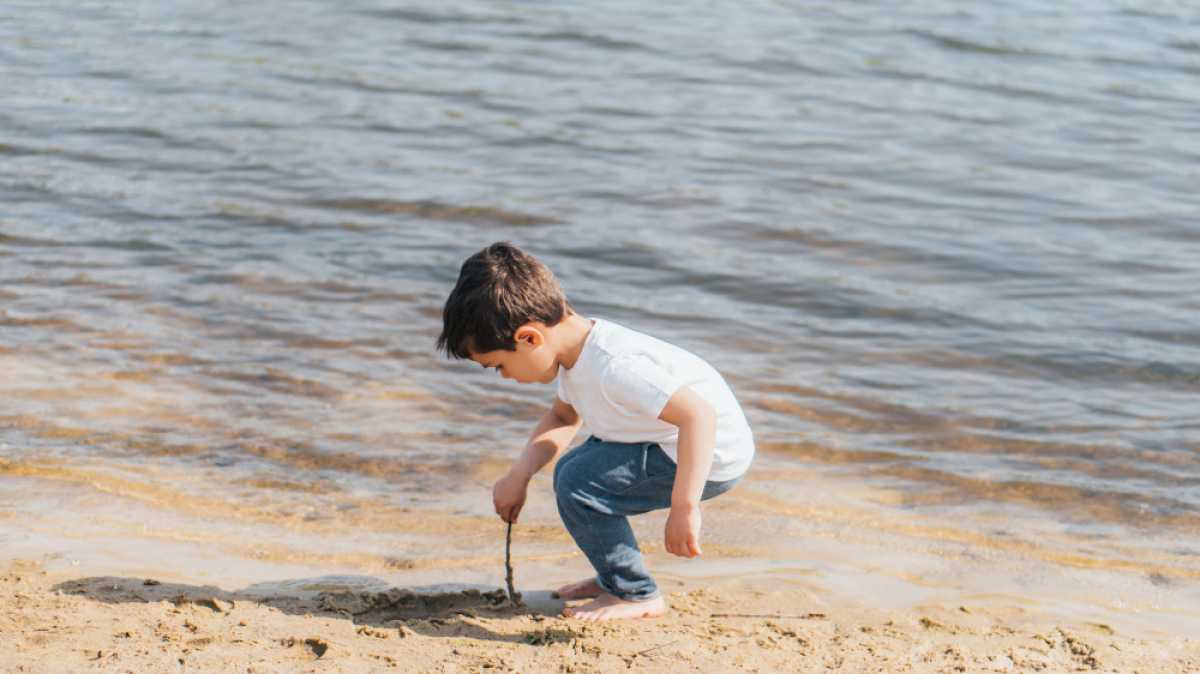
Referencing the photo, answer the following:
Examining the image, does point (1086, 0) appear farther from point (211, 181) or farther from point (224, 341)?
point (224, 341)

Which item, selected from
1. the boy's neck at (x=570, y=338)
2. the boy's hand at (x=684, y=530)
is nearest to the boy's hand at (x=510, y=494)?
the boy's neck at (x=570, y=338)

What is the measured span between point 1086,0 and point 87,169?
31.8ft

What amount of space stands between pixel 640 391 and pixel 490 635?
28.9 inches

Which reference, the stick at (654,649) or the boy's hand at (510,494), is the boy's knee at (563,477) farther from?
the stick at (654,649)

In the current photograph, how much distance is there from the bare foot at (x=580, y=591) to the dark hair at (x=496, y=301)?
0.78 meters

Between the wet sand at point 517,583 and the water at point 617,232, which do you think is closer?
the wet sand at point 517,583

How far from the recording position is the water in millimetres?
5188

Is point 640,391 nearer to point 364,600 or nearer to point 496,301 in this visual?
point 496,301

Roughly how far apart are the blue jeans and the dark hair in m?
0.38

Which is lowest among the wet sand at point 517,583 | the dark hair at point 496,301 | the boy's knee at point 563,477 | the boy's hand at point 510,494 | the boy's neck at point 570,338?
the wet sand at point 517,583

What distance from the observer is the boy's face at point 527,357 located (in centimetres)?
338

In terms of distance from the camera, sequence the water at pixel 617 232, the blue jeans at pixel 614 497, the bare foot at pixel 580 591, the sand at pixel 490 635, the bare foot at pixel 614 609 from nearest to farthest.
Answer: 1. the sand at pixel 490 635
2. the blue jeans at pixel 614 497
3. the bare foot at pixel 614 609
4. the bare foot at pixel 580 591
5. the water at pixel 617 232

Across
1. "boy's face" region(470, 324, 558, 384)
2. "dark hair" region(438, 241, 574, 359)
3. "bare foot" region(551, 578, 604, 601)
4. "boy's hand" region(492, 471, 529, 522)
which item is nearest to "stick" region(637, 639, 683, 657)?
"bare foot" region(551, 578, 604, 601)

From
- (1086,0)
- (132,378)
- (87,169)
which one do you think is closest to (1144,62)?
(1086,0)
